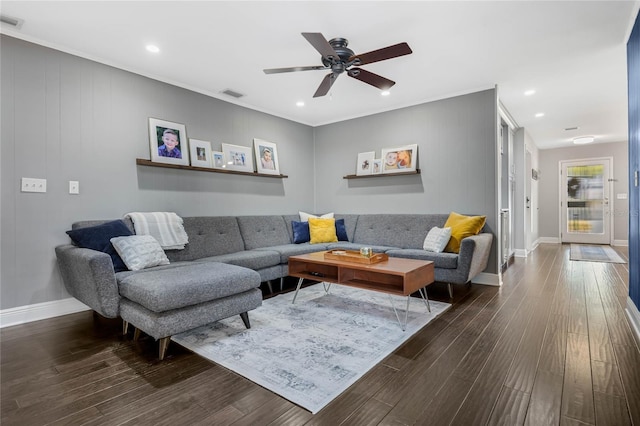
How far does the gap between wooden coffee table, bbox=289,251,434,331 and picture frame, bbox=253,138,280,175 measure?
6.47 ft

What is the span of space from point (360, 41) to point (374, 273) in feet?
6.99

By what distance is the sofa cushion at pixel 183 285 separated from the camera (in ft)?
6.49

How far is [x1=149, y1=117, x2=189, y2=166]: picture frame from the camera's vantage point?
3535mm

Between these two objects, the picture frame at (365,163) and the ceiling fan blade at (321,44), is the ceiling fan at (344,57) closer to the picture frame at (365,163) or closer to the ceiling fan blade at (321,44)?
the ceiling fan blade at (321,44)

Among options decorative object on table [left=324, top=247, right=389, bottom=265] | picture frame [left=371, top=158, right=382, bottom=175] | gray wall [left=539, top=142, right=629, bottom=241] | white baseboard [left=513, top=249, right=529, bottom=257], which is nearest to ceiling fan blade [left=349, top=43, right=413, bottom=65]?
decorative object on table [left=324, top=247, right=389, bottom=265]

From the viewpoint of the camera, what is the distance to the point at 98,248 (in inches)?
101

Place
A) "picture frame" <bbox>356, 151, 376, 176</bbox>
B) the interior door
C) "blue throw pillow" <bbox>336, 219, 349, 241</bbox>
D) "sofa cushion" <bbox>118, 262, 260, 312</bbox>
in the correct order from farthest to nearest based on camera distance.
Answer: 1. the interior door
2. "picture frame" <bbox>356, 151, 376, 176</bbox>
3. "blue throw pillow" <bbox>336, 219, 349, 241</bbox>
4. "sofa cushion" <bbox>118, 262, 260, 312</bbox>

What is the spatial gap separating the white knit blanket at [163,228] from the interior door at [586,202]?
30.1 ft

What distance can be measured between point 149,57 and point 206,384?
308 cm

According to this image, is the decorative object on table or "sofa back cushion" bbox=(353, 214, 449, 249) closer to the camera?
the decorative object on table

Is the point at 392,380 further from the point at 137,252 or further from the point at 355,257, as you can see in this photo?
the point at 137,252

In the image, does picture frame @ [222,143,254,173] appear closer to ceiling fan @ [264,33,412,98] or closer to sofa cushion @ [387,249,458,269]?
ceiling fan @ [264,33,412,98]

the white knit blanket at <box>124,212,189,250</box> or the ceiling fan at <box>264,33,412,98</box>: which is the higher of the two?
the ceiling fan at <box>264,33,412,98</box>

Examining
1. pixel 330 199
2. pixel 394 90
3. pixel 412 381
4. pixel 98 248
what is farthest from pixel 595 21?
pixel 98 248
